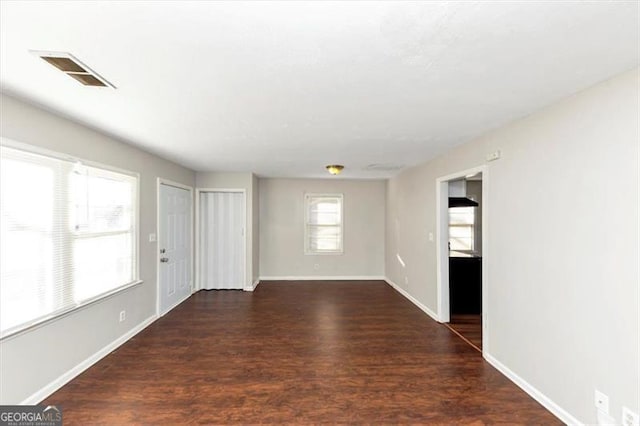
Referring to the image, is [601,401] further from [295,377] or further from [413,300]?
[413,300]

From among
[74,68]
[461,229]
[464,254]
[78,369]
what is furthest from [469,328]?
[74,68]

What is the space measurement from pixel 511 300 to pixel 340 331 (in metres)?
2.02

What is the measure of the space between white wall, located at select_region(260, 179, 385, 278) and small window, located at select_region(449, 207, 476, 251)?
206 cm

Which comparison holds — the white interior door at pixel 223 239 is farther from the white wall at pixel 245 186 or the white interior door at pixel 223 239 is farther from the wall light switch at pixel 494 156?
the wall light switch at pixel 494 156

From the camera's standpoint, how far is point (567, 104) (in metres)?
2.20

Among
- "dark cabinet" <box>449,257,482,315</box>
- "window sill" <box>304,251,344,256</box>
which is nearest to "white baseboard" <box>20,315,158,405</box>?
"window sill" <box>304,251,344,256</box>

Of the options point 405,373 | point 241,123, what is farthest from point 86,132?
point 405,373

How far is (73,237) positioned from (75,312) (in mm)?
692

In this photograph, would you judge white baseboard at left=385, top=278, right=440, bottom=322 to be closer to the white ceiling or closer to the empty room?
the empty room

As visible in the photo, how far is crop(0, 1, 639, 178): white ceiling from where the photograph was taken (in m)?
1.29

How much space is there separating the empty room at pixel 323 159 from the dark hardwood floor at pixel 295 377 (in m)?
0.02

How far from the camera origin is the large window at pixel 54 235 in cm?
217

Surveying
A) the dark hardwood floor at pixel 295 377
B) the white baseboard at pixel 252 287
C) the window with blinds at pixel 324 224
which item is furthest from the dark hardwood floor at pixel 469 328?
the white baseboard at pixel 252 287

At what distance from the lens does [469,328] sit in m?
4.04
